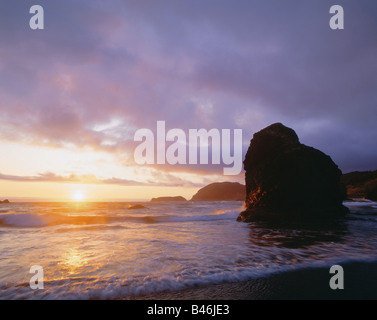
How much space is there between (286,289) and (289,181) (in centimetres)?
1655

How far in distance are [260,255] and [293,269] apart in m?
1.52

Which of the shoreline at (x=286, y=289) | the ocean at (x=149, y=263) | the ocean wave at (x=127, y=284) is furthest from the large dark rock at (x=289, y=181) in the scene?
the ocean wave at (x=127, y=284)

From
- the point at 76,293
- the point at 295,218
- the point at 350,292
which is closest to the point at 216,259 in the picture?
the point at 350,292

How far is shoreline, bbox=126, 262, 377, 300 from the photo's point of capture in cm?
384

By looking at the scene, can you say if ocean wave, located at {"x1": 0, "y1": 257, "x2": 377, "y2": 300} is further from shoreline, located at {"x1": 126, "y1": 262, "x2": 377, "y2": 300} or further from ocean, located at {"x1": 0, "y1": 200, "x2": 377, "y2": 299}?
shoreline, located at {"x1": 126, "y1": 262, "x2": 377, "y2": 300}

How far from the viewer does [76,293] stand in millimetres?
4062

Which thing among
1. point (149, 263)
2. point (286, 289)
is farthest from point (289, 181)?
point (149, 263)

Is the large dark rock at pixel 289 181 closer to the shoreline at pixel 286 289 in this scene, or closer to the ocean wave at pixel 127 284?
the shoreline at pixel 286 289

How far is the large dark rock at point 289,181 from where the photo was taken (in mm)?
18391

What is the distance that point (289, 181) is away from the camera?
1877cm

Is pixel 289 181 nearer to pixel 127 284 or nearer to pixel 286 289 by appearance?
pixel 286 289

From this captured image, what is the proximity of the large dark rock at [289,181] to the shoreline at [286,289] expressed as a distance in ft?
43.1

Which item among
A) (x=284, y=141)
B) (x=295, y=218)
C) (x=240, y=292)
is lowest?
(x=295, y=218)
